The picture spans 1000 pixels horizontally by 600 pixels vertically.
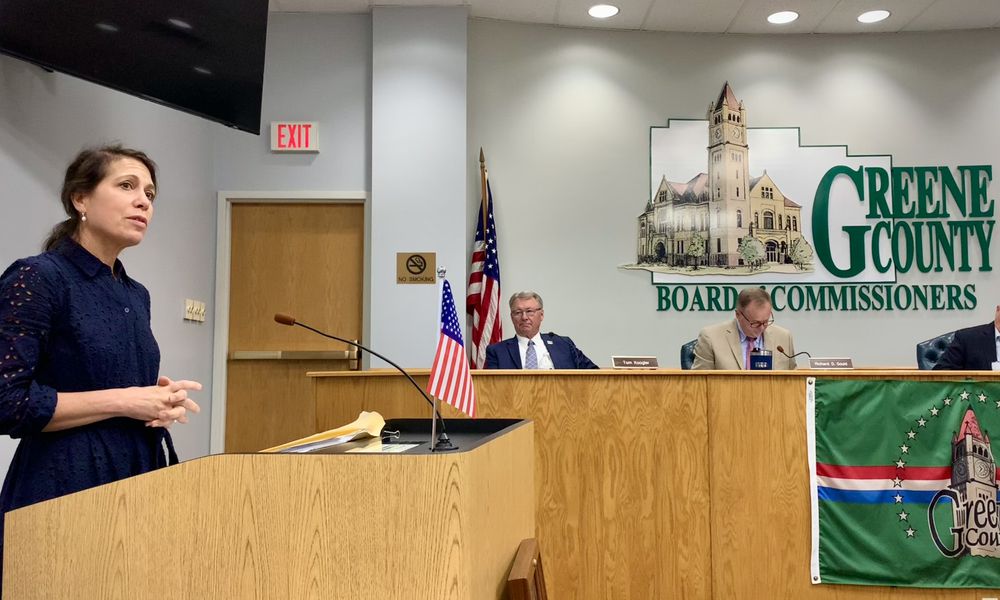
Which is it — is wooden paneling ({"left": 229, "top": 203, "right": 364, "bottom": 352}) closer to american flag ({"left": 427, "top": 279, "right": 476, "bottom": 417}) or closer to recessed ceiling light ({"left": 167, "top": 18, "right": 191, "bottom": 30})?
recessed ceiling light ({"left": 167, "top": 18, "right": 191, "bottom": 30})

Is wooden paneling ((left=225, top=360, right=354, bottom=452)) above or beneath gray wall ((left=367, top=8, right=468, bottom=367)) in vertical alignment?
beneath

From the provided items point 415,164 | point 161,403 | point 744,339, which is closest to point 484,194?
point 415,164

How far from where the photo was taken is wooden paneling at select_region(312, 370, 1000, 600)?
3.15 m

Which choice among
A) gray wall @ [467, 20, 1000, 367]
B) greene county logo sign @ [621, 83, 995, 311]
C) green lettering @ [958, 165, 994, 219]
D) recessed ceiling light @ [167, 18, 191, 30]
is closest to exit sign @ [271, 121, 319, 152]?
gray wall @ [467, 20, 1000, 367]

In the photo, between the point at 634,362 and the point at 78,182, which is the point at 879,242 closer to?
the point at 634,362

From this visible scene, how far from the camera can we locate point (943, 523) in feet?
10.3

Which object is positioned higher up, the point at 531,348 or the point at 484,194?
the point at 484,194

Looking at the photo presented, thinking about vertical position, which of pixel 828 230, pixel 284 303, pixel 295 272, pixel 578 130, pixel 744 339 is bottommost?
pixel 744 339

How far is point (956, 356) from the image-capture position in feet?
14.5

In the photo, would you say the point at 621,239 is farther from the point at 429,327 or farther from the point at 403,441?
the point at 403,441

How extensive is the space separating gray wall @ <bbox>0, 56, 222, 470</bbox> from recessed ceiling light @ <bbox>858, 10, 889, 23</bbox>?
4350 millimetres

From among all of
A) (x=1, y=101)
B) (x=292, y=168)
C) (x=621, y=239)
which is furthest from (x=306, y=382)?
(x=1, y=101)

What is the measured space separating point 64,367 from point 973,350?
4.40m

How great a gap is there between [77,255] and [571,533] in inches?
85.8
